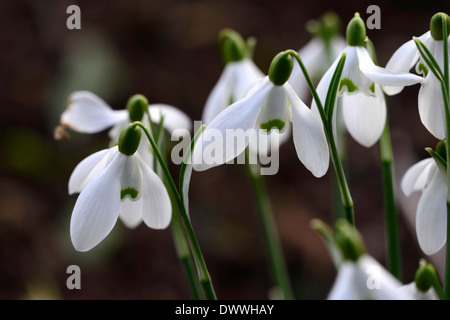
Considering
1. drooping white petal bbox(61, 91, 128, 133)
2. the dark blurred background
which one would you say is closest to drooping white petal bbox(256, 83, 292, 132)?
drooping white petal bbox(61, 91, 128, 133)

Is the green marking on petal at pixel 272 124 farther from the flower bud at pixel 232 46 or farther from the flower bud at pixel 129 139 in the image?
the flower bud at pixel 232 46

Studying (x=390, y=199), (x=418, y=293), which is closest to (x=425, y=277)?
(x=418, y=293)

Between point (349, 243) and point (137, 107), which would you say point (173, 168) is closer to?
point (137, 107)

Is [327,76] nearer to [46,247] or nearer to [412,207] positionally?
[412,207]

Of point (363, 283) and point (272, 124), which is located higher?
point (272, 124)

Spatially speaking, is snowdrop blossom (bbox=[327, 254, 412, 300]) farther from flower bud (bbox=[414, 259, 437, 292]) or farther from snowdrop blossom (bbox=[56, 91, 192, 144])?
snowdrop blossom (bbox=[56, 91, 192, 144])

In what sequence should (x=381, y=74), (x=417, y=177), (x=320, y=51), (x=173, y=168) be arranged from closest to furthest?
(x=381, y=74), (x=417, y=177), (x=320, y=51), (x=173, y=168)

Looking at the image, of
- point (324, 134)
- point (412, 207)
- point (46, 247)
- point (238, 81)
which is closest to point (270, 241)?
point (238, 81)
